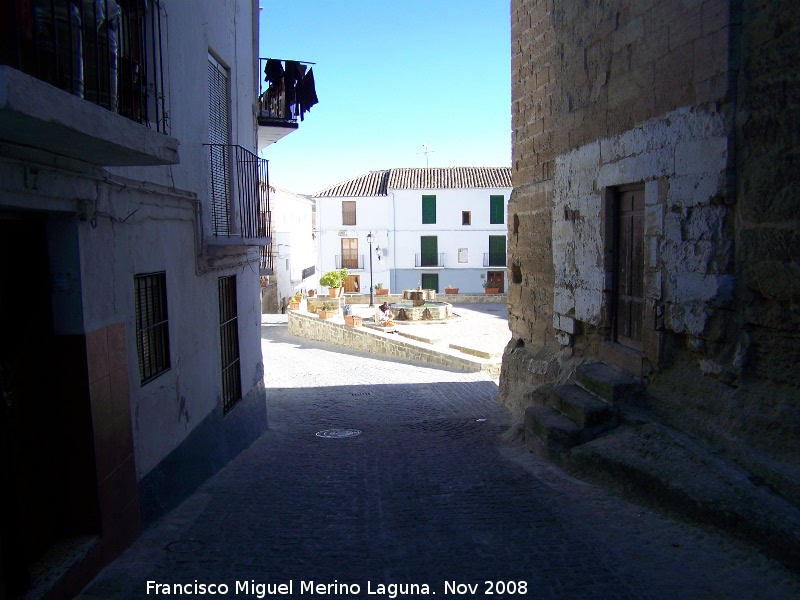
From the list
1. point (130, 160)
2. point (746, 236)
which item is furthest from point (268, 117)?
point (746, 236)

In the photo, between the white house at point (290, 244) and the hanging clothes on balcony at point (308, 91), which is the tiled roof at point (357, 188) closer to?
the white house at point (290, 244)

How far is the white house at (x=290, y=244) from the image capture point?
113 ft

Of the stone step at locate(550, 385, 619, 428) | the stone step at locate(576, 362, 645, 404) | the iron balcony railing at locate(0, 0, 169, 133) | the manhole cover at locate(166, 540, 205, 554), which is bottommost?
the manhole cover at locate(166, 540, 205, 554)

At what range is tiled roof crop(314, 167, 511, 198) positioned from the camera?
38000 millimetres

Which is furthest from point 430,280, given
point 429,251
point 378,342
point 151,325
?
point 151,325

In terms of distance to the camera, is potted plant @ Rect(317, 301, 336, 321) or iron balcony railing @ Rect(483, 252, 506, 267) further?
iron balcony railing @ Rect(483, 252, 506, 267)

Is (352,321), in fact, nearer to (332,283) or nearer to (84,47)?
(332,283)

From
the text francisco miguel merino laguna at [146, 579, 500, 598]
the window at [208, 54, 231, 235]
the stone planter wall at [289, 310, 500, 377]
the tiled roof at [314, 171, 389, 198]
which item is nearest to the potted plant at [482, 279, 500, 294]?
the tiled roof at [314, 171, 389, 198]

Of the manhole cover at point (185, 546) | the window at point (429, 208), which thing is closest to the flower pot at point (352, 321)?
the manhole cover at point (185, 546)

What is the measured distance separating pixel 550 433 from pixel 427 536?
205 centimetres

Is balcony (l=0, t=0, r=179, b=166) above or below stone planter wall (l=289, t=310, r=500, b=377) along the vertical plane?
above

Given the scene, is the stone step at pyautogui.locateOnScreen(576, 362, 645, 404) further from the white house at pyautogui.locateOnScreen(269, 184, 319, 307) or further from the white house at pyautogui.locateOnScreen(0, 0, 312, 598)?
the white house at pyautogui.locateOnScreen(269, 184, 319, 307)

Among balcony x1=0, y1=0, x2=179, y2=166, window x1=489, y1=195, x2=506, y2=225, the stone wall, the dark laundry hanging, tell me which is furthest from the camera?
window x1=489, y1=195, x2=506, y2=225

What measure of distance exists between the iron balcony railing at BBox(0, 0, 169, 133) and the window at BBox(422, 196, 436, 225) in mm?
33269
